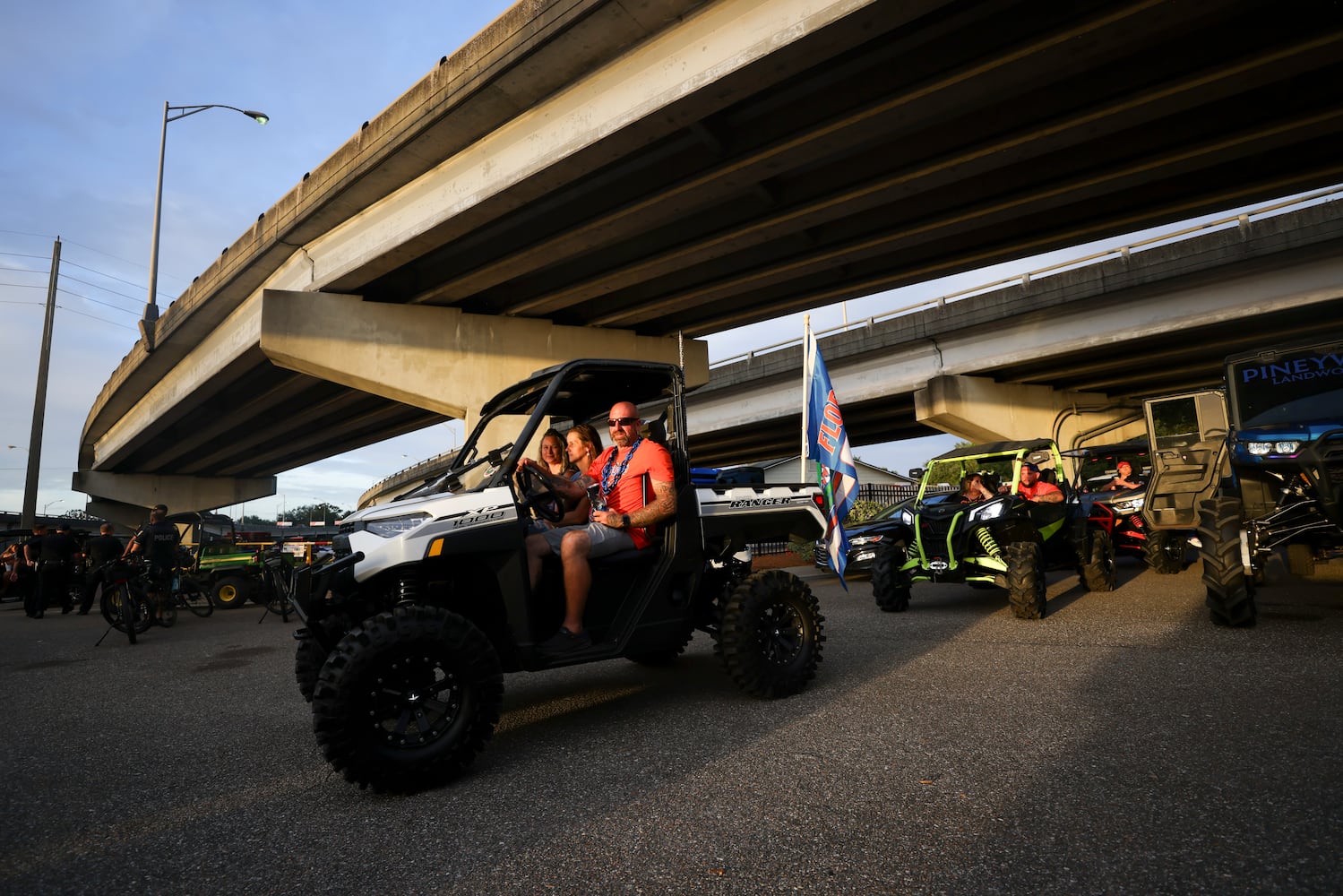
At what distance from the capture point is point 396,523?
148 inches

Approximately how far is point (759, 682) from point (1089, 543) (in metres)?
7.22

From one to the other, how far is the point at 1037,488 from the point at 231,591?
15.5 metres

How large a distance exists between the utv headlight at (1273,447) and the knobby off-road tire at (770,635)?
4.63 meters

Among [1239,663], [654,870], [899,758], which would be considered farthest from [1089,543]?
[654,870]

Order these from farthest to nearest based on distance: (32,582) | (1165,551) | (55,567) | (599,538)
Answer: (55,567), (32,582), (1165,551), (599,538)

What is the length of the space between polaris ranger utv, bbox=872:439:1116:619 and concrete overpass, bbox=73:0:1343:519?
170 inches

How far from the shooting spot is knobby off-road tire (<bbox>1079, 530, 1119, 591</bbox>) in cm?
983

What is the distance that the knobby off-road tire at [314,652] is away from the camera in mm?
4055

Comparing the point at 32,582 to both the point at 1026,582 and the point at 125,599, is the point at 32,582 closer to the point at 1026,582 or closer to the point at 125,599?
the point at 125,599

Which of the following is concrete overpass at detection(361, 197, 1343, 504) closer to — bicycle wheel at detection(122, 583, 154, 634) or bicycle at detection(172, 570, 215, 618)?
bicycle at detection(172, 570, 215, 618)

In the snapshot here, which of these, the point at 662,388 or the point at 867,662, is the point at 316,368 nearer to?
the point at 662,388

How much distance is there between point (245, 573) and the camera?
15.4m

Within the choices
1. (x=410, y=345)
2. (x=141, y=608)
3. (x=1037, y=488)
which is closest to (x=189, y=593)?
(x=141, y=608)

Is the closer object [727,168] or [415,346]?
[727,168]
